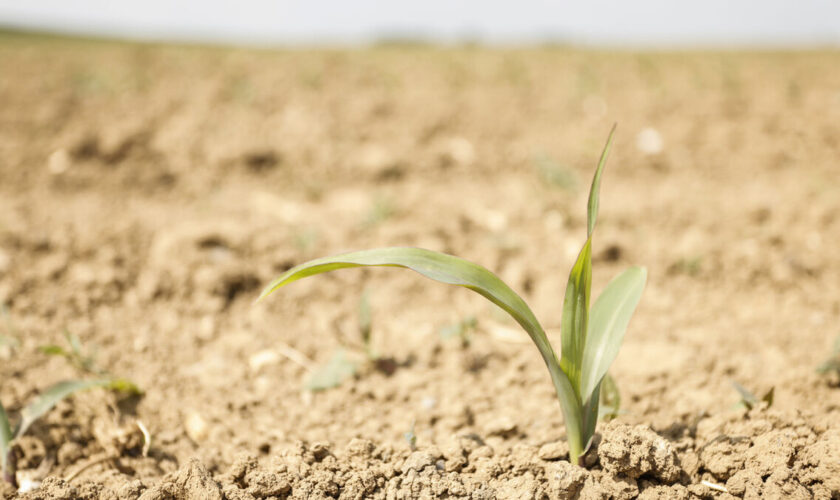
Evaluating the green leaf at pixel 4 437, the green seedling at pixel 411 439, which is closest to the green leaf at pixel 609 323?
the green seedling at pixel 411 439

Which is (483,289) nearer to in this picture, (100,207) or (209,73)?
(100,207)

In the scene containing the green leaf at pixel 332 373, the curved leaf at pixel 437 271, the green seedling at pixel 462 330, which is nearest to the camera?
the curved leaf at pixel 437 271

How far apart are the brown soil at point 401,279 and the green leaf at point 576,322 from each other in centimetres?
16

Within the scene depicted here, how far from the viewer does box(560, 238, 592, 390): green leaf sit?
113 centimetres

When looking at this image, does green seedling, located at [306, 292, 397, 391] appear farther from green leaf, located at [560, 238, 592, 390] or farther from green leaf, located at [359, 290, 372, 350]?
green leaf, located at [560, 238, 592, 390]

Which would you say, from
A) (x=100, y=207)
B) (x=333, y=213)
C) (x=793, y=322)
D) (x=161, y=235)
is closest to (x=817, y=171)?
(x=793, y=322)

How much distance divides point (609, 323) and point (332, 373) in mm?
881

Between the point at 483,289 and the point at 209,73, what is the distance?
191 inches

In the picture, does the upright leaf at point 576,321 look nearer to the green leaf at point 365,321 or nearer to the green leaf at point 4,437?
the green leaf at point 365,321

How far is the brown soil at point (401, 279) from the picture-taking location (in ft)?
4.17

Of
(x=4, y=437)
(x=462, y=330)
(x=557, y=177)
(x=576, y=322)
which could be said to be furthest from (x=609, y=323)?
(x=557, y=177)

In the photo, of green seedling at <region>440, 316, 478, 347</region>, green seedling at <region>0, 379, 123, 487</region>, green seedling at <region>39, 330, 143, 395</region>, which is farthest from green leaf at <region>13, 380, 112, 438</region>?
green seedling at <region>440, 316, 478, 347</region>

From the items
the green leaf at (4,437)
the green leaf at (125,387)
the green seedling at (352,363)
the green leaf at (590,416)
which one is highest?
the green seedling at (352,363)

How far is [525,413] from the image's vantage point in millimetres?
1562
